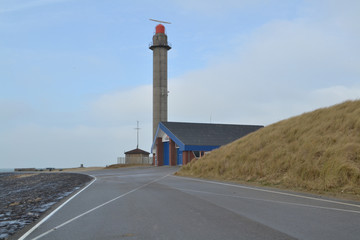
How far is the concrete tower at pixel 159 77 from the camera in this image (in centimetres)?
6078

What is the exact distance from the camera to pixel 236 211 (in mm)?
8641

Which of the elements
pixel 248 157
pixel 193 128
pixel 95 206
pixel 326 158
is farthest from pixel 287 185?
pixel 193 128

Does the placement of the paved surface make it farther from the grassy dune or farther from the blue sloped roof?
the blue sloped roof

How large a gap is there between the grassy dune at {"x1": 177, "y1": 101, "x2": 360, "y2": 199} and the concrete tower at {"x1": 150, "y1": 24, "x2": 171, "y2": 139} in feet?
108

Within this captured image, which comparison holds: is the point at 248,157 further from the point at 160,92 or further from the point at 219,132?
the point at 160,92

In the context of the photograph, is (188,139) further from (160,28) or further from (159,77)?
(160,28)

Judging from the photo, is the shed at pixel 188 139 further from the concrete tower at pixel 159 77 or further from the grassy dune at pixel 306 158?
the grassy dune at pixel 306 158

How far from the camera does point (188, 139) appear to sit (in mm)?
43250

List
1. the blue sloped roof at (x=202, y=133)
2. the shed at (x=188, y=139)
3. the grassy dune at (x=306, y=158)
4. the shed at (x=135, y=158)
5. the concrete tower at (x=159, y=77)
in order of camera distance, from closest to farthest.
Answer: the grassy dune at (x=306, y=158), the shed at (x=188, y=139), the blue sloped roof at (x=202, y=133), the concrete tower at (x=159, y=77), the shed at (x=135, y=158)

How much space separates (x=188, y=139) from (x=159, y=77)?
70.9 ft

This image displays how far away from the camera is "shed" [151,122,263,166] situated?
42.2m

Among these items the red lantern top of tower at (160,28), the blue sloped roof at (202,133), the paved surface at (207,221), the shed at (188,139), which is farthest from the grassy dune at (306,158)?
the red lantern top of tower at (160,28)

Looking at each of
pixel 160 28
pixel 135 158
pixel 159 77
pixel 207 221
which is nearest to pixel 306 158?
pixel 207 221

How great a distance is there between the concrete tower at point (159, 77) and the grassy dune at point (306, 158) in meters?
32.8
